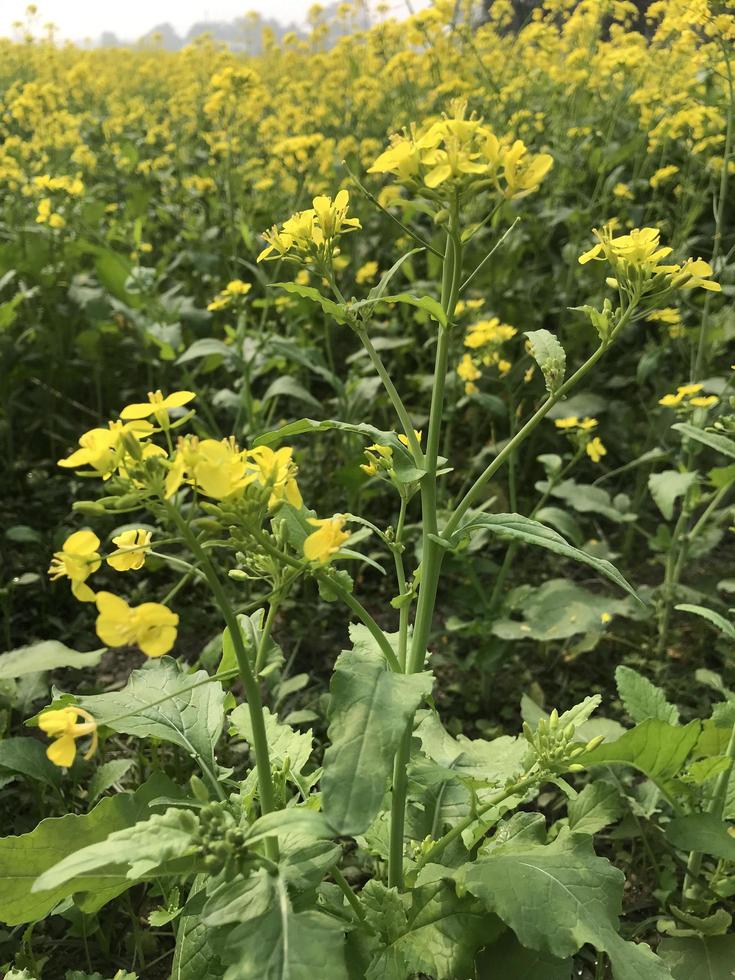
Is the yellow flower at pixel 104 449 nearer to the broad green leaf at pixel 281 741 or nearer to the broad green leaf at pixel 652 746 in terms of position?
the broad green leaf at pixel 281 741

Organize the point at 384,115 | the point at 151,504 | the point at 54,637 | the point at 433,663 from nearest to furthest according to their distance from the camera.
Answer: the point at 151,504
the point at 433,663
the point at 54,637
the point at 384,115

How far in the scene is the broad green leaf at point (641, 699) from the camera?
1.81 meters

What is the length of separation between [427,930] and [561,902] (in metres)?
0.22

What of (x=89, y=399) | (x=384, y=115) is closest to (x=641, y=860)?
(x=89, y=399)

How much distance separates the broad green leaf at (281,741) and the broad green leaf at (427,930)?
25 cm

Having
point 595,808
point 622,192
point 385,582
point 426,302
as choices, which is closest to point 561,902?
point 595,808

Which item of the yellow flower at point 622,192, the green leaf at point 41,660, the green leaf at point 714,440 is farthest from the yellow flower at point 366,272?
the green leaf at point 41,660

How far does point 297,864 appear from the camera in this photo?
3.62 feet

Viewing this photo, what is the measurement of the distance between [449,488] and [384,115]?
5.06m

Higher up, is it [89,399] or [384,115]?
[384,115]

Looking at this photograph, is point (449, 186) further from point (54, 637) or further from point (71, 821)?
point (54, 637)

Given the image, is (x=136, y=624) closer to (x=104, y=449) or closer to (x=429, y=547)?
(x=104, y=449)

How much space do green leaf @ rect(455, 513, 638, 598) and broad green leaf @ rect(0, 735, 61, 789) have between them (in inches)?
44.5

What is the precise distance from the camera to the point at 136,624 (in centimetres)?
93
